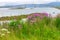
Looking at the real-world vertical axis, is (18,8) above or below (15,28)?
below

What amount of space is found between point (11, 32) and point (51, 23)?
49.6 inches

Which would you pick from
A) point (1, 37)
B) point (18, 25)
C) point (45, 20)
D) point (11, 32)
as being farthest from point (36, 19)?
point (1, 37)

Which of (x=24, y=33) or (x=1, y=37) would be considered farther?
(x=24, y=33)

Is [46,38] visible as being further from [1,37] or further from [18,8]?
[18,8]

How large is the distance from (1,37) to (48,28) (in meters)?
1.18

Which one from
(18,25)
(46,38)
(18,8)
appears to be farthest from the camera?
(18,8)

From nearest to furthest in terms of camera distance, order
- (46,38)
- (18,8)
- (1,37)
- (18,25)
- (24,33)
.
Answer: (1,37), (46,38), (24,33), (18,25), (18,8)

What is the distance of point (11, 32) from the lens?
164 inches

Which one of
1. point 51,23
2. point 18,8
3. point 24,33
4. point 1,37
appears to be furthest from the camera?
point 18,8

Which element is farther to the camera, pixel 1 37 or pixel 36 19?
pixel 36 19

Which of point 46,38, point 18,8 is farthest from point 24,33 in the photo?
point 18,8

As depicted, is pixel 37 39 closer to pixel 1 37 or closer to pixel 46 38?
pixel 46 38

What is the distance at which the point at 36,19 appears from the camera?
518 centimetres

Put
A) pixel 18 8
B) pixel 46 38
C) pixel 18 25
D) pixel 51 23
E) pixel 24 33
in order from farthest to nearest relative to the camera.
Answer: pixel 18 8 → pixel 51 23 → pixel 18 25 → pixel 24 33 → pixel 46 38
